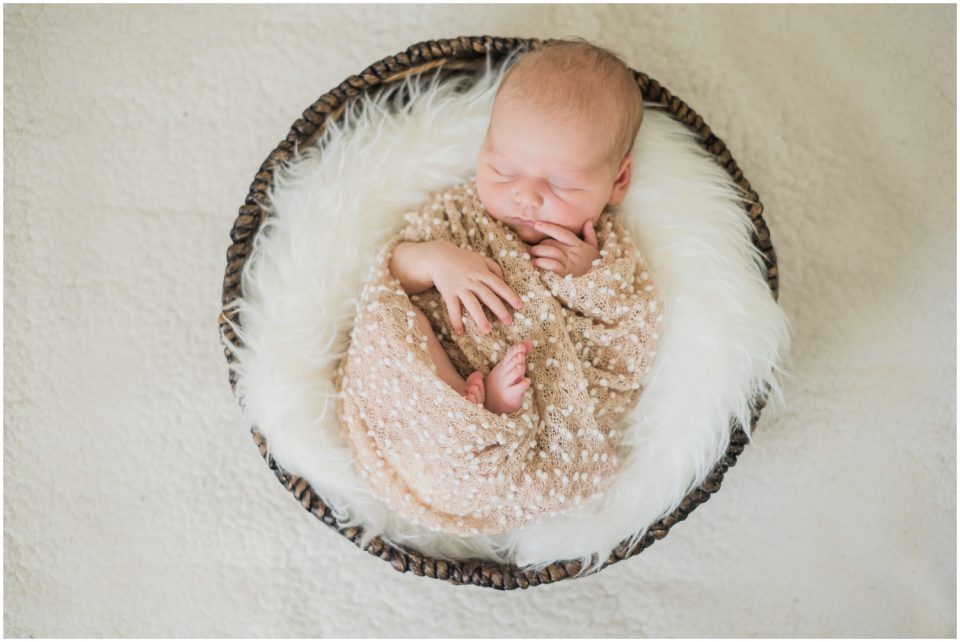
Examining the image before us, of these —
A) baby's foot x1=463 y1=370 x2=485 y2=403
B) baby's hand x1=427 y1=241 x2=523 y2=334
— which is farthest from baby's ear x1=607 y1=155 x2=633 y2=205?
baby's foot x1=463 y1=370 x2=485 y2=403

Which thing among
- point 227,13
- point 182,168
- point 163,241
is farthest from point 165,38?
point 163,241

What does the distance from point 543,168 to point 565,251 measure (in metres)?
0.13

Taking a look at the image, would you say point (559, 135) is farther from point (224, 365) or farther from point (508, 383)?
point (224, 365)

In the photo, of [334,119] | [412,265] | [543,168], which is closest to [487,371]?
[412,265]

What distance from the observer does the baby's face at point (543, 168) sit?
0.89m

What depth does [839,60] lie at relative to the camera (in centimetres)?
124

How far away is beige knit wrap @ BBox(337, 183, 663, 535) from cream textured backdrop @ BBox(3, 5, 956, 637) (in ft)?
1.07

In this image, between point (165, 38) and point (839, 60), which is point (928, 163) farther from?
point (165, 38)

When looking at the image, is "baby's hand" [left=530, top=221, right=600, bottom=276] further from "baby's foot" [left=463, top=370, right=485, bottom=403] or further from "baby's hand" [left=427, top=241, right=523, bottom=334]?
"baby's foot" [left=463, top=370, right=485, bottom=403]

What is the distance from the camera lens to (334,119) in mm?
1067

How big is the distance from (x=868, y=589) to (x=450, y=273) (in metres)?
0.96

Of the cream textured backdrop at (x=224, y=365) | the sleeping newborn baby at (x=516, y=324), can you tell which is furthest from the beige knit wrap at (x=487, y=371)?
the cream textured backdrop at (x=224, y=365)

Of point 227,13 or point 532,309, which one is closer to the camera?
point 532,309

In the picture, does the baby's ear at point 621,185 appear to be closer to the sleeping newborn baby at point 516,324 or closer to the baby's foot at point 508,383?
the sleeping newborn baby at point 516,324
